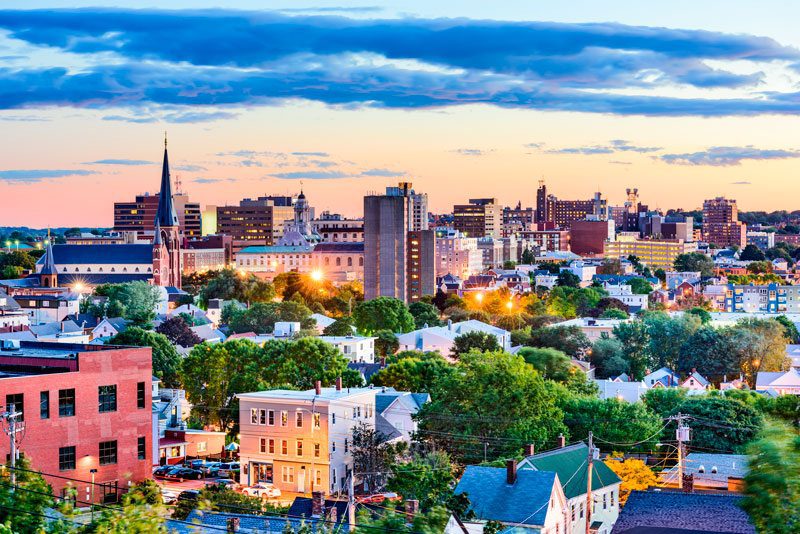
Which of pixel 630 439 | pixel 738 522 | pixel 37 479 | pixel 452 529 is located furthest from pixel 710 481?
pixel 37 479

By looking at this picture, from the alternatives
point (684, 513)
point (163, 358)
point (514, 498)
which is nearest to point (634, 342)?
point (163, 358)

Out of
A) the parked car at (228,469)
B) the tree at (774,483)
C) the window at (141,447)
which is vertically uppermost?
the tree at (774,483)

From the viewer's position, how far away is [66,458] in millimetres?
41406

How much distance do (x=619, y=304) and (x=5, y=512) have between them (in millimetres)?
142742

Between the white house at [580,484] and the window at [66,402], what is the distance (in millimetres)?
16476

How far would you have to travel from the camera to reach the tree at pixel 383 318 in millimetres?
119500

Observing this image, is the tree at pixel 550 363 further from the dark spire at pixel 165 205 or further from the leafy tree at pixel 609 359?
the dark spire at pixel 165 205

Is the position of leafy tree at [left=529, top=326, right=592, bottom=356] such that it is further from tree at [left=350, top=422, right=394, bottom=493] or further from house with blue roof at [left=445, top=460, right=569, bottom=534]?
house with blue roof at [left=445, top=460, right=569, bottom=534]

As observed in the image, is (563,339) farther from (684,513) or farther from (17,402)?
(684,513)

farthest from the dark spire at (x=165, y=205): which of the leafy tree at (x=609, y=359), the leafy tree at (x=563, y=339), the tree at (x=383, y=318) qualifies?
the leafy tree at (x=609, y=359)

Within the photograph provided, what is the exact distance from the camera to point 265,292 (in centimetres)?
16088

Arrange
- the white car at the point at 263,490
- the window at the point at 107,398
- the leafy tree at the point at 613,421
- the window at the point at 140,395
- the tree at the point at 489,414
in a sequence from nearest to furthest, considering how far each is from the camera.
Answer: the window at the point at 107,398, the window at the point at 140,395, the white car at the point at 263,490, the tree at the point at 489,414, the leafy tree at the point at 613,421

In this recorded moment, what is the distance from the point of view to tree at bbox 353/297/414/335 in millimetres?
119500

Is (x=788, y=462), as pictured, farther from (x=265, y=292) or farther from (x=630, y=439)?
(x=265, y=292)
